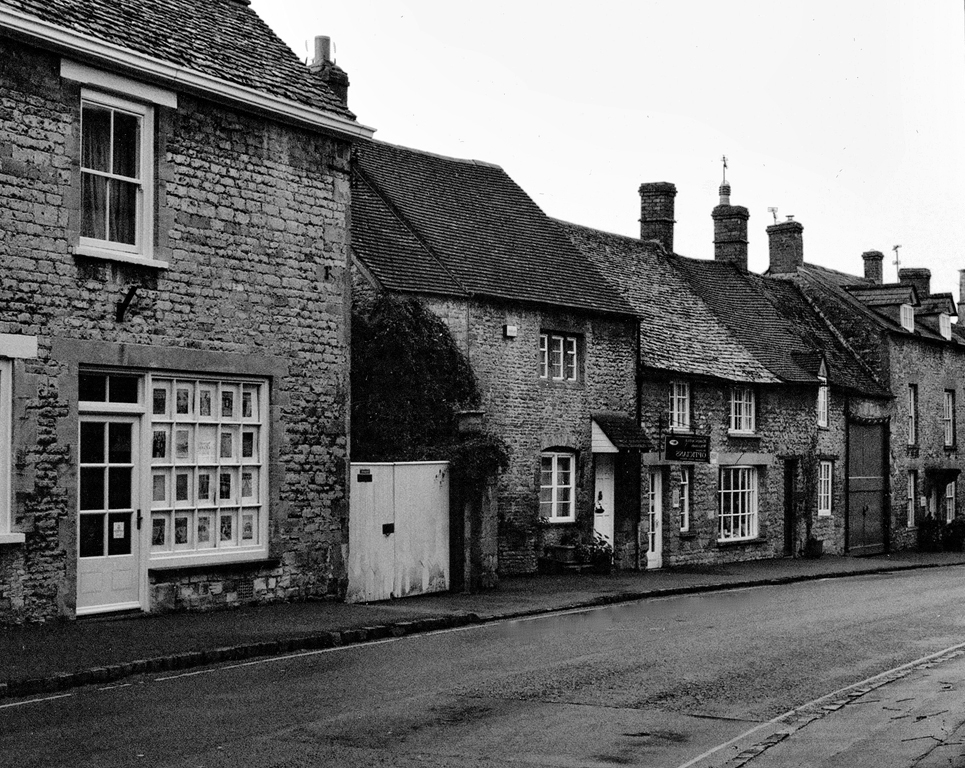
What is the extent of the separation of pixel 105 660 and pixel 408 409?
1029 centimetres

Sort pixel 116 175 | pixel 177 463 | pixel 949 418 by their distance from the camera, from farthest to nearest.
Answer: pixel 949 418
pixel 177 463
pixel 116 175

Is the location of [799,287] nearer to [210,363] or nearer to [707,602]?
[707,602]

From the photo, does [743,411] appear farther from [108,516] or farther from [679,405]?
[108,516]

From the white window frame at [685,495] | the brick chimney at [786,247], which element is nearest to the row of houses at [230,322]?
the white window frame at [685,495]

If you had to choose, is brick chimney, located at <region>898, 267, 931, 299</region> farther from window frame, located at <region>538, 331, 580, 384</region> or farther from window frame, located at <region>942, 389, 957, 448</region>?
window frame, located at <region>538, 331, 580, 384</region>

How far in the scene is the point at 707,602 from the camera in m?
21.1

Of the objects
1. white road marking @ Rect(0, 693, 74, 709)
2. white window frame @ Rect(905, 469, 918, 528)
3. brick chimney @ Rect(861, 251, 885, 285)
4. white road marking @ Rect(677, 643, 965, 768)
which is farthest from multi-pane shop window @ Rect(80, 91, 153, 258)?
brick chimney @ Rect(861, 251, 885, 285)

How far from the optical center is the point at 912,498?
138 ft

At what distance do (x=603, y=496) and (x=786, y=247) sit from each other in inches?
736

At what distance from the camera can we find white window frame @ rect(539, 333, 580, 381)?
25969mm

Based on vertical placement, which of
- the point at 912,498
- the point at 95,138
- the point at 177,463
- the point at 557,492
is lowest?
the point at 912,498

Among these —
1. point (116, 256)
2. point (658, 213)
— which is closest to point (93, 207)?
point (116, 256)

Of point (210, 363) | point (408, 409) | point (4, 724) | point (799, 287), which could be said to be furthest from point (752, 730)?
point (799, 287)

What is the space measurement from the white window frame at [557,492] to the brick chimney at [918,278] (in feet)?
84.7
